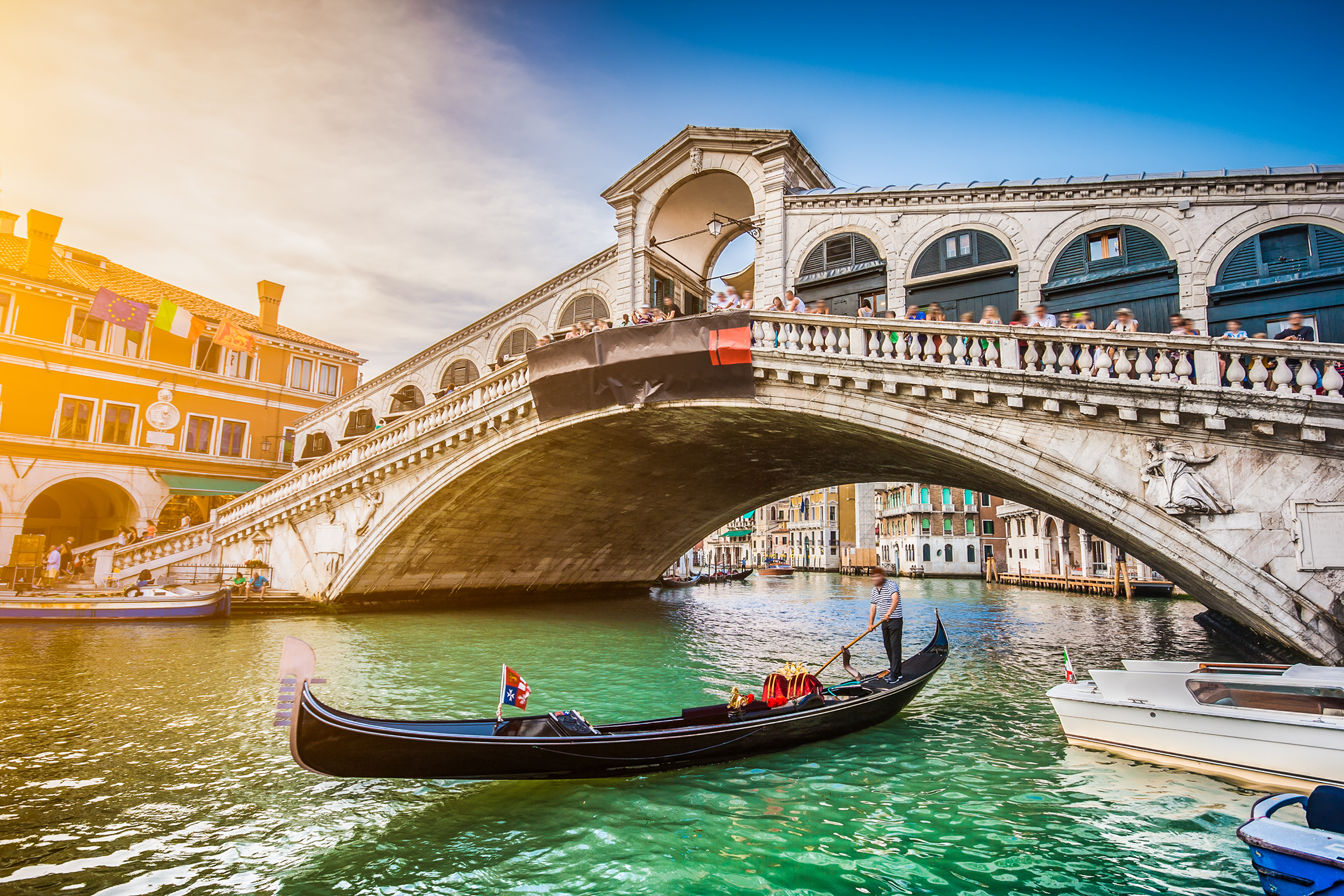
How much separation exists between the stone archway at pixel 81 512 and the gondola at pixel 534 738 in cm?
2229

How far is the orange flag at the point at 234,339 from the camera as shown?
2130 cm

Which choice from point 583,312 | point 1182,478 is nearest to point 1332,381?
point 1182,478

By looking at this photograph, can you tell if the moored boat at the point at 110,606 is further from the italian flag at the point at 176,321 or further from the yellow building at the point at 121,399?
the italian flag at the point at 176,321

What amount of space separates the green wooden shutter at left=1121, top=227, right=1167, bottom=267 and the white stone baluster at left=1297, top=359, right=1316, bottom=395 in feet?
13.2

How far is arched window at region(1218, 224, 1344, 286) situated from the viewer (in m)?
9.93

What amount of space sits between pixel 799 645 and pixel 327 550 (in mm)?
11778

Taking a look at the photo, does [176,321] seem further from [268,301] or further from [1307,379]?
[1307,379]

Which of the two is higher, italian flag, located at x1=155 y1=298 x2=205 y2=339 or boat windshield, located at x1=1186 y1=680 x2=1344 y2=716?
italian flag, located at x1=155 y1=298 x2=205 y2=339

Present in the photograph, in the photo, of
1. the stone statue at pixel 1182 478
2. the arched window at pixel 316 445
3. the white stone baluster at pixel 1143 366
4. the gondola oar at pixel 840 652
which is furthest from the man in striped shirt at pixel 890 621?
the arched window at pixel 316 445

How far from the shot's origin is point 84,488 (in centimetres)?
2288

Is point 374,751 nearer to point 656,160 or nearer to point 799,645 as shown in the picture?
point 799,645

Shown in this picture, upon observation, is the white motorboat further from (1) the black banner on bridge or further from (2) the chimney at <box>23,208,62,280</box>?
(2) the chimney at <box>23,208,62,280</box>

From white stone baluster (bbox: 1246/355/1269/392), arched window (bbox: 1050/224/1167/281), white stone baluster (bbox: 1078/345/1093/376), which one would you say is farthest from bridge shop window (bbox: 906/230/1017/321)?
white stone baluster (bbox: 1246/355/1269/392)

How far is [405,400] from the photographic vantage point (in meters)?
22.2
